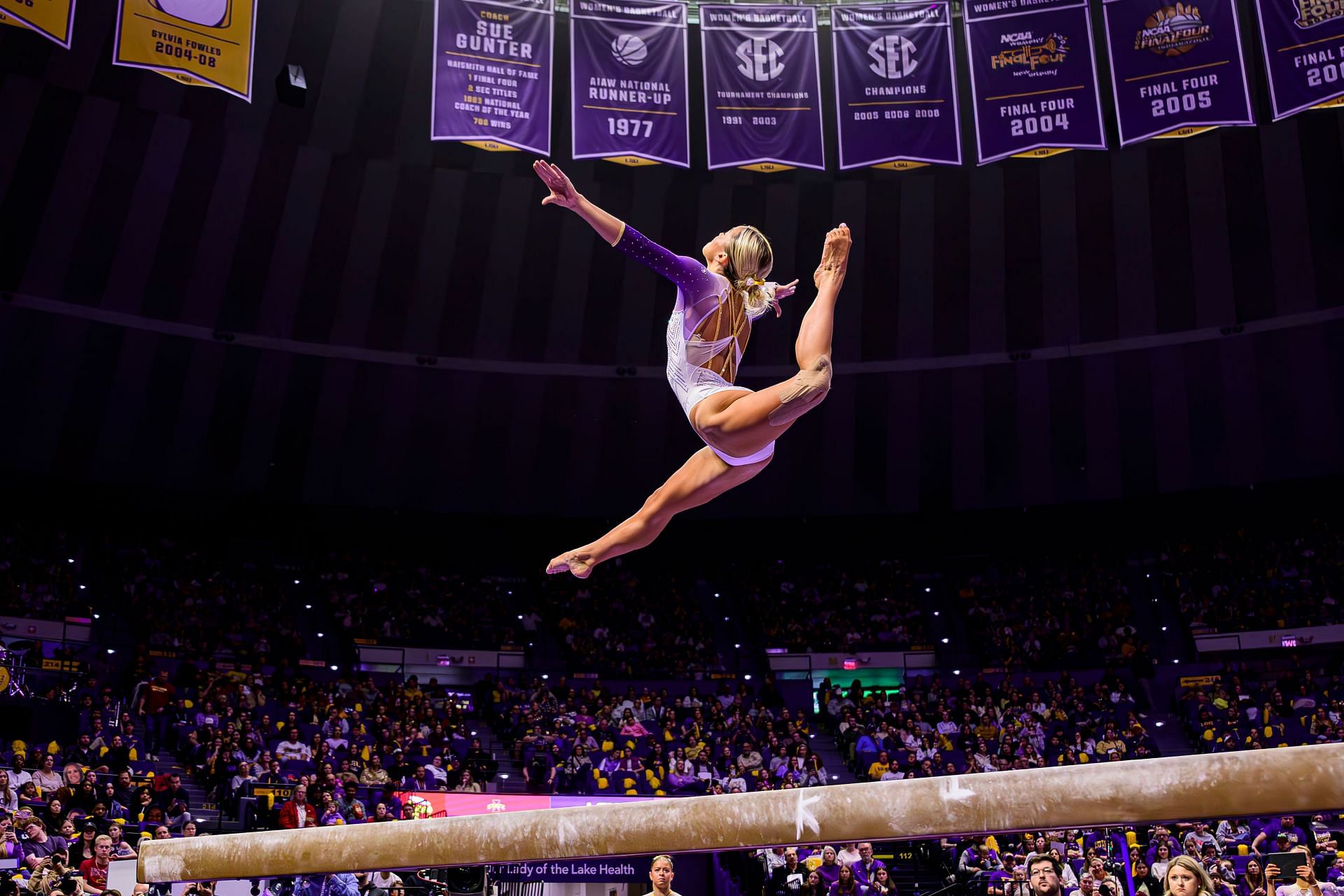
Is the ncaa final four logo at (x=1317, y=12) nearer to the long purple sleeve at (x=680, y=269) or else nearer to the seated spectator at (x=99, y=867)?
the long purple sleeve at (x=680, y=269)

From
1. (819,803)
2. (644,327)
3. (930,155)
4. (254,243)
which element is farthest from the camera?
(644,327)

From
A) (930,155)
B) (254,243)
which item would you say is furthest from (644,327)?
(930,155)

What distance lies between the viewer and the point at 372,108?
1925 centimetres

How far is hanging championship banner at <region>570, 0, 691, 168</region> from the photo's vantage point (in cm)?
1327

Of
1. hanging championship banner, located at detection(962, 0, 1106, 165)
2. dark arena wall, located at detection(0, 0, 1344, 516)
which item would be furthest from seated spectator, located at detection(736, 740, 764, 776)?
hanging championship banner, located at detection(962, 0, 1106, 165)

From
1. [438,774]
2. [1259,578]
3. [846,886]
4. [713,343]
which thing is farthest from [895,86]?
[1259,578]

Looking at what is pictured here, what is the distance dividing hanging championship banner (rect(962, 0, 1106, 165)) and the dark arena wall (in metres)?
4.54

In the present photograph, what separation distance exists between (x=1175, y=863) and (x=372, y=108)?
1808 cm

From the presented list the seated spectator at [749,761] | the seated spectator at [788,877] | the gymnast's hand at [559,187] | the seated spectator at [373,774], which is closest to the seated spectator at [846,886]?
the seated spectator at [788,877]

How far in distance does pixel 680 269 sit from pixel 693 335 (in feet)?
1.01

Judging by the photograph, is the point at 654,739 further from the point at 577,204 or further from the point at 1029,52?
the point at 577,204

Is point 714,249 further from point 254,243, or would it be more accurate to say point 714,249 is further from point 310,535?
point 310,535

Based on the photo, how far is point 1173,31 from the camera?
1334 cm

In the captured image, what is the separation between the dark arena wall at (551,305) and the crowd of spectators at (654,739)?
570cm
